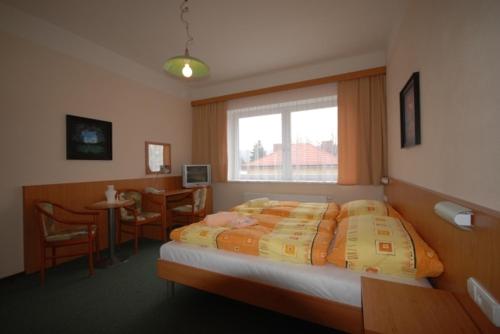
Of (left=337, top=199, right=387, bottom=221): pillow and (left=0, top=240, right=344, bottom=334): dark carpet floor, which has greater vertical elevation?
(left=337, top=199, right=387, bottom=221): pillow

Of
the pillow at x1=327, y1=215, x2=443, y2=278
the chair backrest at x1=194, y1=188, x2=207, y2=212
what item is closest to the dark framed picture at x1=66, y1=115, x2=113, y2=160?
the chair backrest at x1=194, y1=188, x2=207, y2=212

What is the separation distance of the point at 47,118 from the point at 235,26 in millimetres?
2620

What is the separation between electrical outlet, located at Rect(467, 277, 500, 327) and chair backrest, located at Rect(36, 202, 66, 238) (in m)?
3.38

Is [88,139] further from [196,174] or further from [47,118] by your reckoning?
[196,174]

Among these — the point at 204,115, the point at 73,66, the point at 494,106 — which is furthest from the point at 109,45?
the point at 494,106

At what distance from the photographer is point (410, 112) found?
5.90 feet

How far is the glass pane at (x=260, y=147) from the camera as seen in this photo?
4047 millimetres

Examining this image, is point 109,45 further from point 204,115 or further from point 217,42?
point 204,115

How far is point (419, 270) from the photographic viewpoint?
1203 millimetres

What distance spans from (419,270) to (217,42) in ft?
11.0

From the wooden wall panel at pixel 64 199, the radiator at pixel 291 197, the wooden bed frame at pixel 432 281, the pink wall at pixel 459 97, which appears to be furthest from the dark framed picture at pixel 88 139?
the pink wall at pixel 459 97

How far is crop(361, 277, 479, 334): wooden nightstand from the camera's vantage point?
0.82 m

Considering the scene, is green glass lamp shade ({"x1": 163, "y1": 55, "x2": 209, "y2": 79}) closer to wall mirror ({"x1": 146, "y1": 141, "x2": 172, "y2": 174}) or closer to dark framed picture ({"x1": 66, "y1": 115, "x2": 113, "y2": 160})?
dark framed picture ({"x1": 66, "y1": 115, "x2": 113, "y2": 160})

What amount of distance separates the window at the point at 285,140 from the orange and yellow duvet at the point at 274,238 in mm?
Result: 1822
